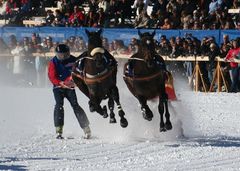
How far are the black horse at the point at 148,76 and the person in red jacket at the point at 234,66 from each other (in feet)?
25.5

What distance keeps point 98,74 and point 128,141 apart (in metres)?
1.17

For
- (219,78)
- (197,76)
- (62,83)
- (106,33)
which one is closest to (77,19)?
(106,33)

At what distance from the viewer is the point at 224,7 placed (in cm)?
2362

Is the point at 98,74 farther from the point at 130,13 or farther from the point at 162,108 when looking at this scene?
the point at 130,13

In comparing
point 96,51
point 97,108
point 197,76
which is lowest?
point 197,76

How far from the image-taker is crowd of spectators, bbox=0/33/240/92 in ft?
68.9

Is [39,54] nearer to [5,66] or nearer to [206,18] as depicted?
[5,66]

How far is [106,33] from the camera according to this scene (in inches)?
936

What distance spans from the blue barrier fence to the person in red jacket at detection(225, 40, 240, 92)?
0.61 metres

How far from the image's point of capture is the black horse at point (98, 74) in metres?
12.9

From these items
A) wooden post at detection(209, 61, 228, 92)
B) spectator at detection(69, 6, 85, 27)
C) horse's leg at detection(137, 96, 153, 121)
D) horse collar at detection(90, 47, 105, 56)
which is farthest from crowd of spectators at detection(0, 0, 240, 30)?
horse collar at detection(90, 47, 105, 56)

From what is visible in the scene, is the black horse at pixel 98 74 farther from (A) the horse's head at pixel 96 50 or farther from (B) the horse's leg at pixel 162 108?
(B) the horse's leg at pixel 162 108

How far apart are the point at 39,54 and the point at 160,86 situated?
1233 cm

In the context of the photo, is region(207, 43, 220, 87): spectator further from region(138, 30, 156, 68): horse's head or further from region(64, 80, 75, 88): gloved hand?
region(138, 30, 156, 68): horse's head
